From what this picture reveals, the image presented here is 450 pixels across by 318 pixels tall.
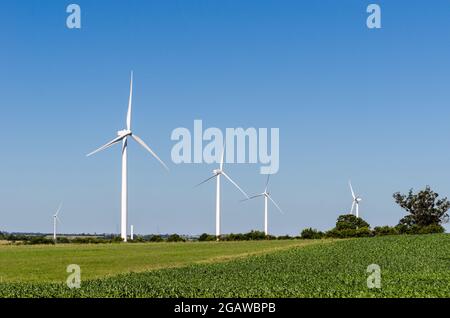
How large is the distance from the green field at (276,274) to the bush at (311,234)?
34.7m

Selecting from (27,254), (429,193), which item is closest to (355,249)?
(27,254)

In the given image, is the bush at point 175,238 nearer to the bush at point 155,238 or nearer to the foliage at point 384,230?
the bush at point 155,238

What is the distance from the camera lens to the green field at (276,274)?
32.1 metres

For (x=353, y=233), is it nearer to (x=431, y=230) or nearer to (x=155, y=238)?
(x=431, y=230)

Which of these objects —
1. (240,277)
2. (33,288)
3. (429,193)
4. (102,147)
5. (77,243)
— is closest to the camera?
(33,288)

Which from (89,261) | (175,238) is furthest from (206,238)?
(89,261)

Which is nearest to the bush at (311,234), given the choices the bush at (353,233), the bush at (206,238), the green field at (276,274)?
the bush at (353,233)

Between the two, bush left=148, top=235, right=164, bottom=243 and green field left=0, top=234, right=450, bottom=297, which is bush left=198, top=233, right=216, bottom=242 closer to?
bush left=148, top=235, right=164, bottom=243

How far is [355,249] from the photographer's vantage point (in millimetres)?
74500

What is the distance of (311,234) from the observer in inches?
4707
